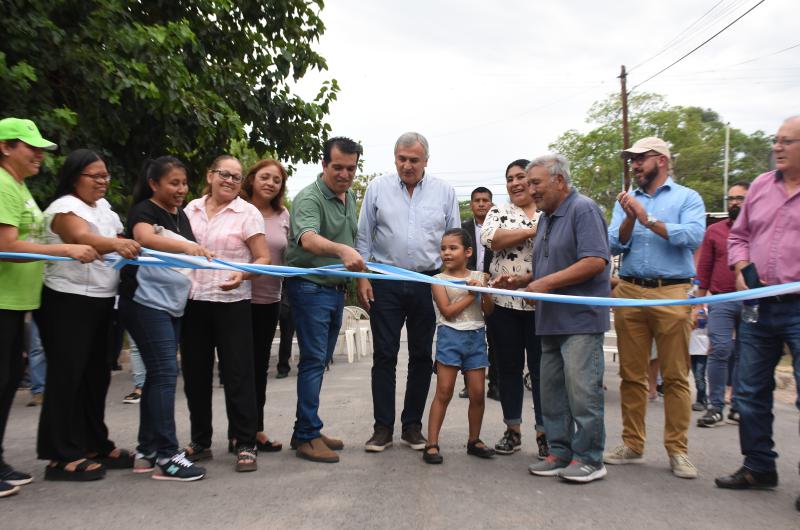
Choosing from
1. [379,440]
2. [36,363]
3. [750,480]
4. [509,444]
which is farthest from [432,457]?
[36,363]

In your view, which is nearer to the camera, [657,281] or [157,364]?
[157,364]

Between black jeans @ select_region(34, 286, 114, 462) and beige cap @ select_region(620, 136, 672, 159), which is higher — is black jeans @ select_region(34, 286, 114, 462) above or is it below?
below

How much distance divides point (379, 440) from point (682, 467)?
6.91 feet

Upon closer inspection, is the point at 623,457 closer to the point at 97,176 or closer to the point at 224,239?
the point at 224,239

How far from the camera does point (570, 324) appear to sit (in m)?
4.91

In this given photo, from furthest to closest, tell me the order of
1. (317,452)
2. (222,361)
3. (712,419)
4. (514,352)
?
1. (712,419)
2. (514,352)
3. (317,452)
4. (222,361)

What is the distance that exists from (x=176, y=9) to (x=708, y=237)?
24.8 ft

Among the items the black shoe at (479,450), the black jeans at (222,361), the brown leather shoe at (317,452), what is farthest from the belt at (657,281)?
the black jeans at (222,361)

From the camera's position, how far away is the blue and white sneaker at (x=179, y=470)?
15.7 feet

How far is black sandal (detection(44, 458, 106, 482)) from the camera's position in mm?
4723

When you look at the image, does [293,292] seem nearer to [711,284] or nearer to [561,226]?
[561,226]

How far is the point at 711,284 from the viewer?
296 inches

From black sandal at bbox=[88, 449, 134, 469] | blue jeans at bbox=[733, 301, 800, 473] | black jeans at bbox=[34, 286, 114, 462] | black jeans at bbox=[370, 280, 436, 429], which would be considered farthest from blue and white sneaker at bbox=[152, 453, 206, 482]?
blue jeans at bbox=[733, 301, 800, 473]

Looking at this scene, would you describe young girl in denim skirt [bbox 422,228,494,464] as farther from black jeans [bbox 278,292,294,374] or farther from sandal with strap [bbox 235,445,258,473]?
black jeans [bbox 278,292,294,374]
